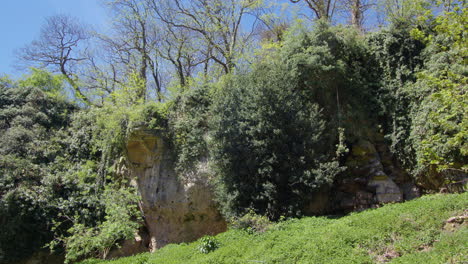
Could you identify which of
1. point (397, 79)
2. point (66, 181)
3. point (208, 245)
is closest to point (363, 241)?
point (208, 245)

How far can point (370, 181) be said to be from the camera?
12039 millimetres

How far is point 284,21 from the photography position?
2100 centimetres

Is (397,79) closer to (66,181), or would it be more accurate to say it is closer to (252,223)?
(252,223)

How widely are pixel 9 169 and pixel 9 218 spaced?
2.20 m

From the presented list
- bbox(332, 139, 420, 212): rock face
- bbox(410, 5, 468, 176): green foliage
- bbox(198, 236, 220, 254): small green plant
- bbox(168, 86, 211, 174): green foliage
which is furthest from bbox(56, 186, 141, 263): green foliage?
bbox(410, 5, 468, 176): green foliage

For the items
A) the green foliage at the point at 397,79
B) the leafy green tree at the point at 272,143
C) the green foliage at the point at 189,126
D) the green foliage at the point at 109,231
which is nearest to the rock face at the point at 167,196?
the green foliage at the point at 189,126

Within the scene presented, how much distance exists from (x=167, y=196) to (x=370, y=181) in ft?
25.4

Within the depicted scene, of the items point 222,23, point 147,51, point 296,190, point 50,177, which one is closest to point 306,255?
point 296,190

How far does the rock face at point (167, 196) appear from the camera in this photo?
43.5 feet

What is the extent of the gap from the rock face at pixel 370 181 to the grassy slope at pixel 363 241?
2.56m

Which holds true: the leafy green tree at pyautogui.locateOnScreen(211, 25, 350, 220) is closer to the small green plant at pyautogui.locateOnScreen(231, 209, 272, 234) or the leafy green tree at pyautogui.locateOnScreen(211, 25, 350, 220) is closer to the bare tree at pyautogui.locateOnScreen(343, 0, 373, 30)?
the small green plant at pyautogui.locateOnScreen(231, 209, 272, 234)

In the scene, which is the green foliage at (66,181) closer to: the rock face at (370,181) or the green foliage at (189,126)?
the green foliage at (189,126)

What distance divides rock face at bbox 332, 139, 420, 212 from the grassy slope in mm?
2564

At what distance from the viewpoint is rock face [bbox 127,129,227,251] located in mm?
13250
